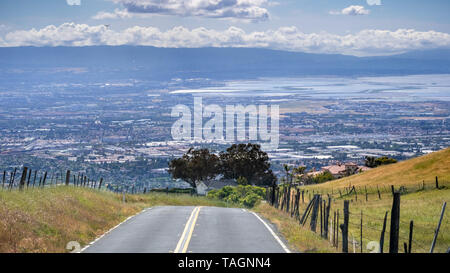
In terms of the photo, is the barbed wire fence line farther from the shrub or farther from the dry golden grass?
the shrub

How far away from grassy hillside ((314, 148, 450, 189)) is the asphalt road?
110 ft

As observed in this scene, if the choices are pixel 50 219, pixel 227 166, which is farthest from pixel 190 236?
pixel 227 166

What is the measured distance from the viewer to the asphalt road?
1939 centimetres

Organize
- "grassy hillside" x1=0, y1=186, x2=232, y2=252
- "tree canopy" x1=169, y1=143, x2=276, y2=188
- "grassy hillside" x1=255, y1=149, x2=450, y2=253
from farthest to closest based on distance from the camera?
1. "tree canopy" x1=169, y1=143, x2=276, y2=188
2. "grassy hillside" x1=255, y1=149, x2=450, y2=253
3. "grassy hillside" x1=0, y1=186, x2=232, y2=252

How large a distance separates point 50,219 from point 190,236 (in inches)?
193

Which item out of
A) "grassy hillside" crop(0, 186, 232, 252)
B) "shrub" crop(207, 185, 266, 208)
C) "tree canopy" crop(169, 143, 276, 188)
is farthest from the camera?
"tree canopy" crop(169, 143, 276, 188)

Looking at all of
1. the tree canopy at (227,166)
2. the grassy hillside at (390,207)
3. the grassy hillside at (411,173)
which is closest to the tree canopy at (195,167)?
the tree canopy at (227,166)

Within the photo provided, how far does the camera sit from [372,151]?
164 m

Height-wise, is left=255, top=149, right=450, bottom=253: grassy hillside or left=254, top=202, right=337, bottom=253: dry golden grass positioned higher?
left=254, top=202, right=337, bottom=253: dry golden grass

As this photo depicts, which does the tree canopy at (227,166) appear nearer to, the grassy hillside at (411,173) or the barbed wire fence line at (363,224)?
the grassy hillside at (411,173)

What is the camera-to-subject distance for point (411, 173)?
216 feet

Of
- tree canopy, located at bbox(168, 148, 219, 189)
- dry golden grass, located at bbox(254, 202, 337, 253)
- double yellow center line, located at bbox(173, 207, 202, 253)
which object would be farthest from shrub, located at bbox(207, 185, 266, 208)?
dry golden grass, located at bbox(254, 202, 337, 253)
